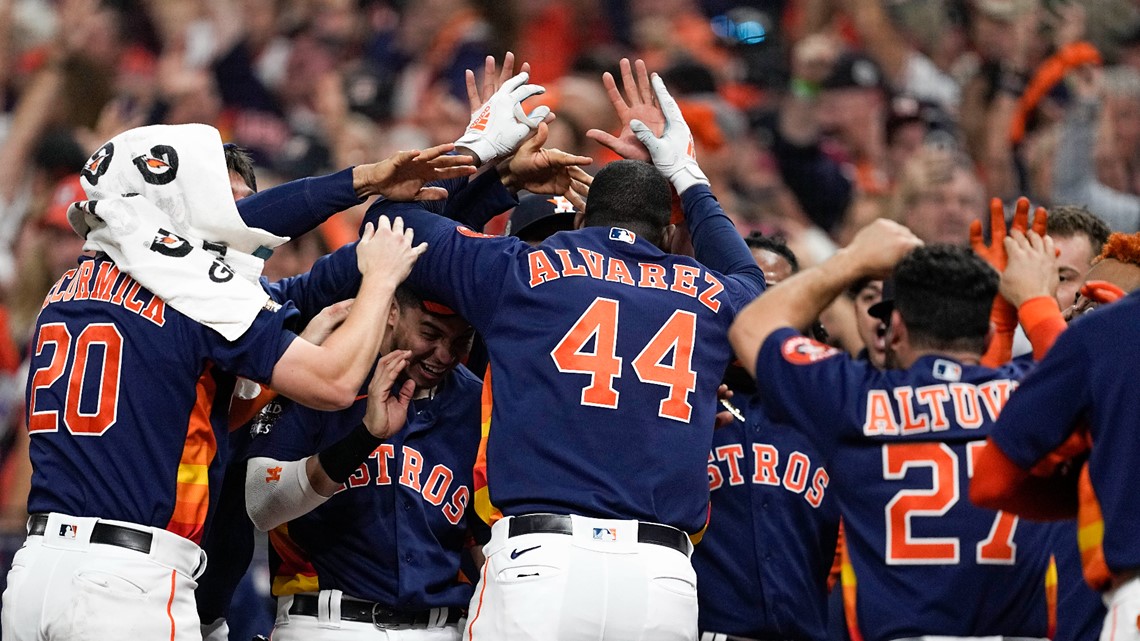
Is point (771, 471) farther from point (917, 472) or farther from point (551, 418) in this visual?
point (917, 472)

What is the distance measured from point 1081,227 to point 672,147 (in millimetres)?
1652

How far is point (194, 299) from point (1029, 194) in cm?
608

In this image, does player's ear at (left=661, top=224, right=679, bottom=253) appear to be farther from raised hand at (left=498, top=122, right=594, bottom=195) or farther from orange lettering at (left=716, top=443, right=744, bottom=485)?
orange lettering at (left=716, top=443, right=744, bottom=485)

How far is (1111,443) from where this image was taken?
321cm

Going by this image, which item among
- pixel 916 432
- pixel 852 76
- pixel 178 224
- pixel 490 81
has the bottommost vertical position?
pixel 916 432

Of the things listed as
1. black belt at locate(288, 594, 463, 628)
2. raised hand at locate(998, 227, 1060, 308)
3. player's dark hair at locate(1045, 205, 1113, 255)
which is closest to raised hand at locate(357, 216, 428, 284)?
black belt at locate(288, 594, 463, 628)

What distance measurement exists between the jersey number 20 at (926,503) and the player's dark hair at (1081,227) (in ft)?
6.55

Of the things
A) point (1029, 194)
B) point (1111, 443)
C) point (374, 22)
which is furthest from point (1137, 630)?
point (374, 22)

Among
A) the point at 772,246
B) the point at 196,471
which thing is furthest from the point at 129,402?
the point at 772,246

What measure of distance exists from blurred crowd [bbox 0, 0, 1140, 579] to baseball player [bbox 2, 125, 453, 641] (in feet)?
A: 12.1

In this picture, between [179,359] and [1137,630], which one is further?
[179,359]

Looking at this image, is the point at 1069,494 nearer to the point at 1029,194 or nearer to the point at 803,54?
the point at 1029,194

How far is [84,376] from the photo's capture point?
4016 millimetres

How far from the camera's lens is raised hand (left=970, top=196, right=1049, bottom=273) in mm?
4258
